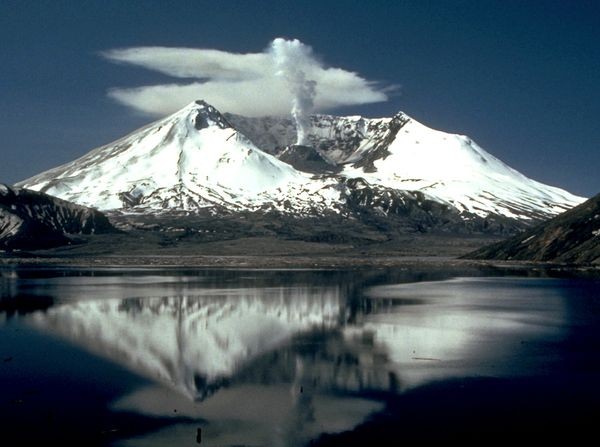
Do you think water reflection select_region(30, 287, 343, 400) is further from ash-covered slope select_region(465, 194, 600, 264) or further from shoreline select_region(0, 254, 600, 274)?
ash-covered slope select_region(465, 194, 600, 264)

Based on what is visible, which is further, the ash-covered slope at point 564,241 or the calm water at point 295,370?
the ash-covered slope at point 564,241

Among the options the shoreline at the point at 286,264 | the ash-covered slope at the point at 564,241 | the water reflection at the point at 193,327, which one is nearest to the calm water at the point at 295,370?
the water reflection at the point at 193,327

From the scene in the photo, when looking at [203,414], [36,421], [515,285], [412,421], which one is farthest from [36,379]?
[515,285]

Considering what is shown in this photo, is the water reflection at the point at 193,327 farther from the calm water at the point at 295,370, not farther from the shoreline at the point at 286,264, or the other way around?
the shoreline at the point at 286,264

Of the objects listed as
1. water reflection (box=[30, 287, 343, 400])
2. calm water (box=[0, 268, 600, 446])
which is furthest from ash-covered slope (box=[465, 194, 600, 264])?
water reflection (box=[30, 287, 343, 400])

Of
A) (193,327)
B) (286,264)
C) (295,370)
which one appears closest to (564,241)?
(286,264)

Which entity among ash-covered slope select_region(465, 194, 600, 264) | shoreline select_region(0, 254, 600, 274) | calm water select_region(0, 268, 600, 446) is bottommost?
calm water select_region(0, 268, 600, 446)

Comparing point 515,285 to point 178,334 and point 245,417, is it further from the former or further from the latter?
point 245,417
